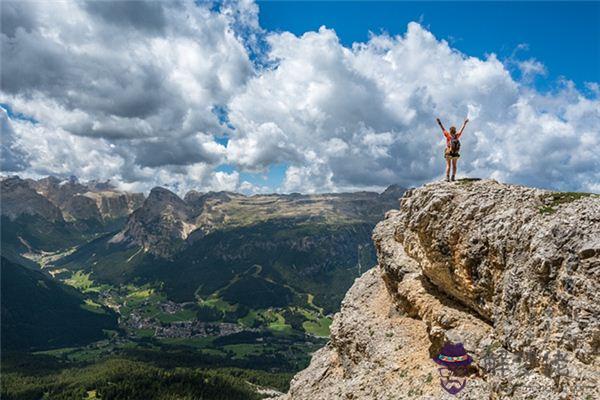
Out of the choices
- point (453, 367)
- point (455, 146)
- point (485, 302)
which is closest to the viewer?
point (453, 367)

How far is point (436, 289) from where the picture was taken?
35156 mm

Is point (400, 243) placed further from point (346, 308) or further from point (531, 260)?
point (531, 260)

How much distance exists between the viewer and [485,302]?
27.9 metres

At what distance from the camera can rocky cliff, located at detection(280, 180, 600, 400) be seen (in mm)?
20031

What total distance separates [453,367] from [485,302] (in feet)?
16.6

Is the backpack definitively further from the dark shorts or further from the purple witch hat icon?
the purple witch hat icon

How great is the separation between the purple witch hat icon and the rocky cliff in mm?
419

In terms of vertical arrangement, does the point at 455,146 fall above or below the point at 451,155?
above

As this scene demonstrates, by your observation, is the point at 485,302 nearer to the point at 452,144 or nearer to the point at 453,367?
the point at 453,367

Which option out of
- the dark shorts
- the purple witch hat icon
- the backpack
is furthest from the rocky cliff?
the backpack

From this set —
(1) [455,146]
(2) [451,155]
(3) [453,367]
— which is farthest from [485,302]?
(1) [455,146]

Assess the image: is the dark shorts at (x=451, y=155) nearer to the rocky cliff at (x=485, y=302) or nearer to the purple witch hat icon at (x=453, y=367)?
the rocky cliff at (x=485, y=302)

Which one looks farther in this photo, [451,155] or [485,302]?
[451,155]

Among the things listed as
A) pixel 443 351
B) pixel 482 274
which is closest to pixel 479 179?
pixel 482 274
